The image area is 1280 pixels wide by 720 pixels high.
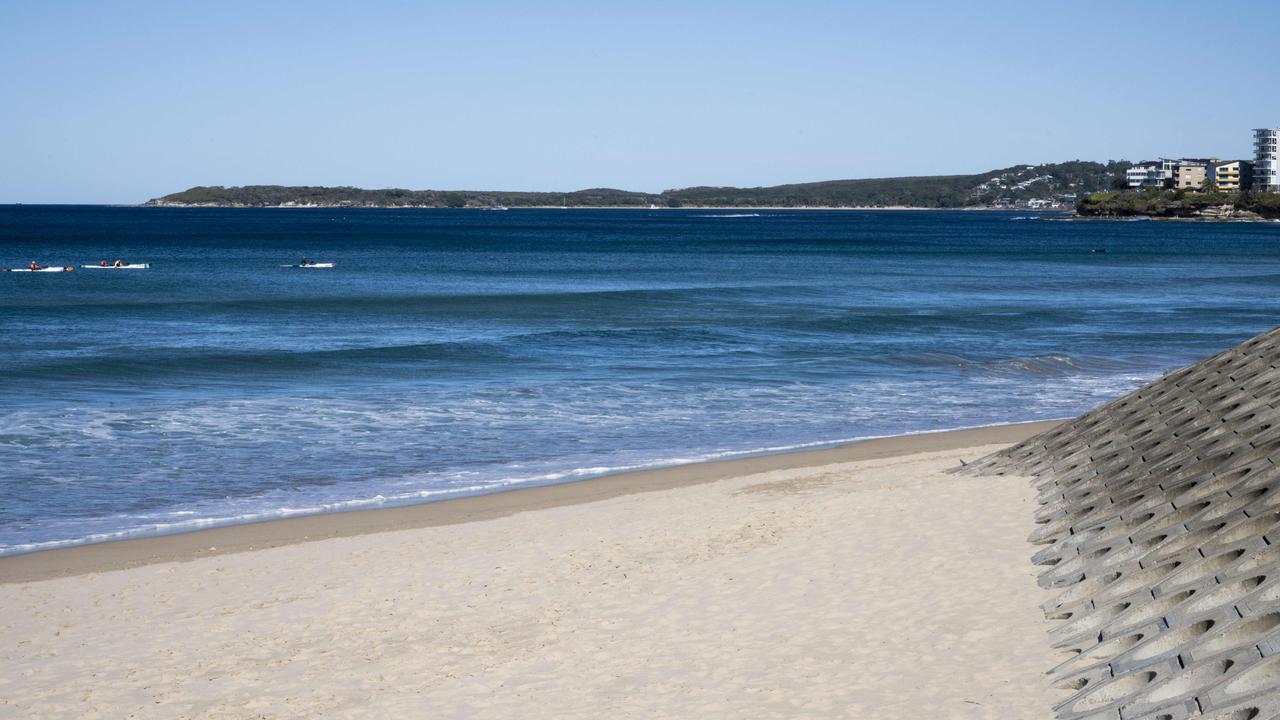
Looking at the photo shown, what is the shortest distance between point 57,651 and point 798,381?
16.7 meters

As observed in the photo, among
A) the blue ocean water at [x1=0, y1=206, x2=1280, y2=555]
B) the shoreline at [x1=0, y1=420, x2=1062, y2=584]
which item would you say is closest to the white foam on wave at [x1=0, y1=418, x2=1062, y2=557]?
the blue ocean water at [x1=0, y1=206, x2=1280, y2=555]

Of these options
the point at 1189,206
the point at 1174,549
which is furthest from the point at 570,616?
the point at 1189,206

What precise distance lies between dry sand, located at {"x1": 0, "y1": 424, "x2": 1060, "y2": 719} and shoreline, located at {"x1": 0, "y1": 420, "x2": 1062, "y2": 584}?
62mm

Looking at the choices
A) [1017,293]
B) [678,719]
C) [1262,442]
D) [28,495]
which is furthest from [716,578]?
[1017,293]

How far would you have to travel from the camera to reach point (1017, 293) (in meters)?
48.8

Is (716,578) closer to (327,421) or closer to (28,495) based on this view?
(28,495)

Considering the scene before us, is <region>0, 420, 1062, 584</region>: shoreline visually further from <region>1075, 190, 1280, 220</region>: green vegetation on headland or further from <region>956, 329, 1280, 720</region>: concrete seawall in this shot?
<region>1075, 190, 1280, 220</region>: green vegetation on headland

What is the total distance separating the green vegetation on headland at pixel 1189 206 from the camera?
169m

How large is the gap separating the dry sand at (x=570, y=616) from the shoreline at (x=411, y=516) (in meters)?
0.06

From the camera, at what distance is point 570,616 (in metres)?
8.80

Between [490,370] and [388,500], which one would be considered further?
[490,370]

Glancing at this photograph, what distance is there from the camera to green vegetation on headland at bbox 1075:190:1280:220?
6654 inches

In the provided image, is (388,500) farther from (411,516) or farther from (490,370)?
(490,370)

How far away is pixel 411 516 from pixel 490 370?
41.6 feet
